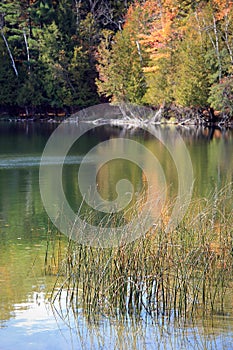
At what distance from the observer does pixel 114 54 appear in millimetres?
37688

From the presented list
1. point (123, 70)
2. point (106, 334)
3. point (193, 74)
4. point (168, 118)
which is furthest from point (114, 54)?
point (106, 334)

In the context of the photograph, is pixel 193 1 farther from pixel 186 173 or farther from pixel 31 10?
pixel 186 173

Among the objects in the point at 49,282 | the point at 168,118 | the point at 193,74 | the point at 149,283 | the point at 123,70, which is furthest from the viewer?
the point at 123,70

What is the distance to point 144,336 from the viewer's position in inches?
240

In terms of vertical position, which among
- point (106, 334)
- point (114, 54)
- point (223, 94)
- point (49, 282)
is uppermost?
point (114, 54)

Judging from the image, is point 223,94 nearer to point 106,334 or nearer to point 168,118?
point 168,118

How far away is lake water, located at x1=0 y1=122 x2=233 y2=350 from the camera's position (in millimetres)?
6027

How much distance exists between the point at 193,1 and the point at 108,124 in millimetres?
8422

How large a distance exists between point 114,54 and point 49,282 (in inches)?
1215

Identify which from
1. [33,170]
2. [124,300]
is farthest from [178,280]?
[33,170]

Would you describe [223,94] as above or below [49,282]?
above

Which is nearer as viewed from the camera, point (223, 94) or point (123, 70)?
point (223, 94)

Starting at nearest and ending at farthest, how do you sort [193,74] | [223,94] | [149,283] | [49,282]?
[149,283] < [49,282] < [223,94] < [193,74]

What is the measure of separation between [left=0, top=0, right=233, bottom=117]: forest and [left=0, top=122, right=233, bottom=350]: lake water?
478 inches
